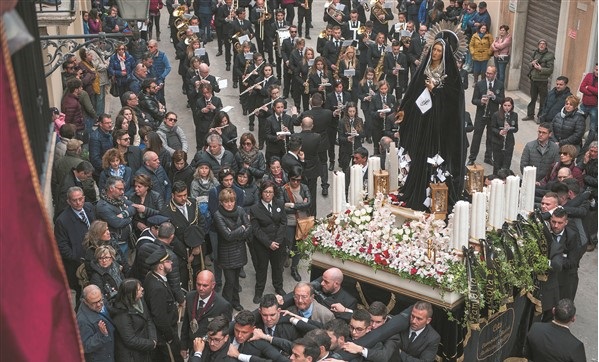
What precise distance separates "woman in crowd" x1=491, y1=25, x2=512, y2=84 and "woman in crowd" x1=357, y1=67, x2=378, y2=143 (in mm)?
4930

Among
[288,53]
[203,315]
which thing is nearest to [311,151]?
[203,315]

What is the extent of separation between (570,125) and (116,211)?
8359 millimetres

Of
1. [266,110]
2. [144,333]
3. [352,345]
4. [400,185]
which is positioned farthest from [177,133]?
[352,345]

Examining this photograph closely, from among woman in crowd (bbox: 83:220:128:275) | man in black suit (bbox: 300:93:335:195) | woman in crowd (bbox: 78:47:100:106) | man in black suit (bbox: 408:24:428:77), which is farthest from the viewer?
man in black suit (bbox: 408:24:428:77)

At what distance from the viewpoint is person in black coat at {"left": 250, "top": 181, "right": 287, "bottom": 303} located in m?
12.1

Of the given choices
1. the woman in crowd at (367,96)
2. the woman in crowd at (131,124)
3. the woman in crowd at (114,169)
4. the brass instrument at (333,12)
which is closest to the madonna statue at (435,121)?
the woman in crowd at (114,169)

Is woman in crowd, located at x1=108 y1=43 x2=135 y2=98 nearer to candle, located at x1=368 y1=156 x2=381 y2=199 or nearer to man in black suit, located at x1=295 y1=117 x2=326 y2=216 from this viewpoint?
man in black suit, located at x1=295 y1=117 x2=326 y2=216

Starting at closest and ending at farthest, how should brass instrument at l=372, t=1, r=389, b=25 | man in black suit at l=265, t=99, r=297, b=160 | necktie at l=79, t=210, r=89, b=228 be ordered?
necktie at l=79, t=210, r=89, b=228 → man in black suit at l=265, t=99, r=297, b=160 → brass instrument at l=372, t=1, r=389, b=25

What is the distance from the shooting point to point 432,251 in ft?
33.7

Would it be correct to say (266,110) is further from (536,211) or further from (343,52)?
(536,211)

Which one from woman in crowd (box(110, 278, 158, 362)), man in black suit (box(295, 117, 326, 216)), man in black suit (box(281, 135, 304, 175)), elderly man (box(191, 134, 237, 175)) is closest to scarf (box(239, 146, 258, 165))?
elderly man (box(191, 134, 237, 175))

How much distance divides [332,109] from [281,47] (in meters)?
5.13

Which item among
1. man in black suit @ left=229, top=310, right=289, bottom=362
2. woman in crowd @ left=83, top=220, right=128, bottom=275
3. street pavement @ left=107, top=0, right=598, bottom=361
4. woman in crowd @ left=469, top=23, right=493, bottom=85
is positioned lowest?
street pavement @ left=107, top=0, right=598, bottom=361

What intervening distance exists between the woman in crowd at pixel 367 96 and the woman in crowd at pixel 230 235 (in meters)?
6.23
